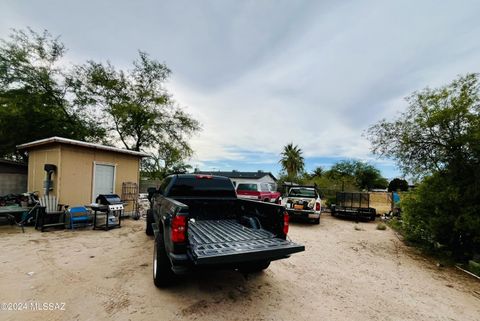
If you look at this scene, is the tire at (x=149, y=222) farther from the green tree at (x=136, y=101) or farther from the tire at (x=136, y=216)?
the green tree at (x=136, y=101)

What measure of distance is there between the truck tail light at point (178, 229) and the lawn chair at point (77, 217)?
626cm

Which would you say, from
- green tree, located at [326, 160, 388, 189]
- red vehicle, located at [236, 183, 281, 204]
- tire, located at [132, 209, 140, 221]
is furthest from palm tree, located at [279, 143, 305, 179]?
tire, located at [132, 209, 140, 221]

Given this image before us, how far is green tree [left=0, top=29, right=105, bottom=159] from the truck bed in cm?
1347

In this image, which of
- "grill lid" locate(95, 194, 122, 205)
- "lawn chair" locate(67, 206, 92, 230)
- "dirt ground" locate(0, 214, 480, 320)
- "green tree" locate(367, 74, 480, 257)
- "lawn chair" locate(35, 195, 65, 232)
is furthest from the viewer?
"grill lid" locate(95, 194, 122, 205)

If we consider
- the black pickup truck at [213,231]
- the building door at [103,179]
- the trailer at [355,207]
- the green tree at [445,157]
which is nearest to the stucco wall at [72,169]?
the building door at [103,179]

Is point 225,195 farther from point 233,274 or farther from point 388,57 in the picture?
point 388,57

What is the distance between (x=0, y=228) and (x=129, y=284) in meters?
6.60

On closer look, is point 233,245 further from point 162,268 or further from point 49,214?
point 49,214

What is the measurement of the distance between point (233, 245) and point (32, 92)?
15640mm

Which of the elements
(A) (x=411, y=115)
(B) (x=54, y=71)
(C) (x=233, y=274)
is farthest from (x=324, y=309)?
(B) (x=54, y=71)

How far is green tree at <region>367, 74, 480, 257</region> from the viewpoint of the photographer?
16.2ft

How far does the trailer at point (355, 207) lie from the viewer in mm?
10641

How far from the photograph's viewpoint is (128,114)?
1426cm

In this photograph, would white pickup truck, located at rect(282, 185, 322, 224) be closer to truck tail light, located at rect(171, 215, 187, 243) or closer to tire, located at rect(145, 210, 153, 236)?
tire, located at rect(145, 210, 153, 236)
